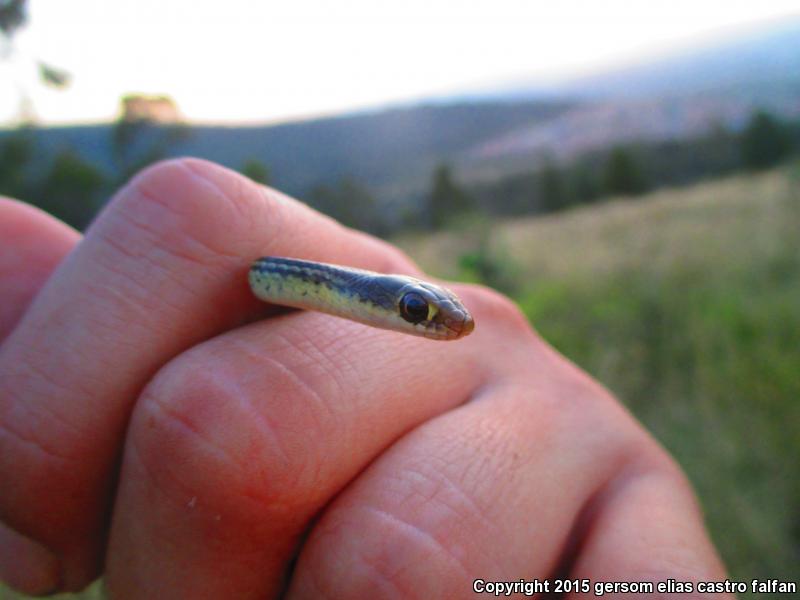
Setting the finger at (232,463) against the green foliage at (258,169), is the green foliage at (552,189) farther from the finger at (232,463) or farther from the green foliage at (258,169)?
the finger at (232,463)

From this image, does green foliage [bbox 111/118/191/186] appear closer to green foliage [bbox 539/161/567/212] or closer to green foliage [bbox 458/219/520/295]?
green foliage [bbox 458/219/520/295]

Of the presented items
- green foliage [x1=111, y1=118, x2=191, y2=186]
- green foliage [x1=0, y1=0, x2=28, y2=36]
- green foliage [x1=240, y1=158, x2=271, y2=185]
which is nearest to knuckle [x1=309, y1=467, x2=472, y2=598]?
green foliage [x1=240, y1=158, x2=271, y2=185]

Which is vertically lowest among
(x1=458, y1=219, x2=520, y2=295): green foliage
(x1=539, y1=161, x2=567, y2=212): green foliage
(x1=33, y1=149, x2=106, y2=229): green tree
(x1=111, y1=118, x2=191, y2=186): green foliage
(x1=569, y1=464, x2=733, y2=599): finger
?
(x1=539, y1=161, x2=567, y2=212): green foliage

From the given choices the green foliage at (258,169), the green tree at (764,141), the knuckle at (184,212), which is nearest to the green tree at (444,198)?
the green foliage at (258,169)

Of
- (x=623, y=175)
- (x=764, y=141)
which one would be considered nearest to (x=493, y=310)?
(x=623, y=175)

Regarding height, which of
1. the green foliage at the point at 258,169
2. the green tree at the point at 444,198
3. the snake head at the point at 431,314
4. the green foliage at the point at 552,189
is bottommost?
the green foliage at the point at 552,189

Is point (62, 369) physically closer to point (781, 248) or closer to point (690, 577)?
point (690, 577)
